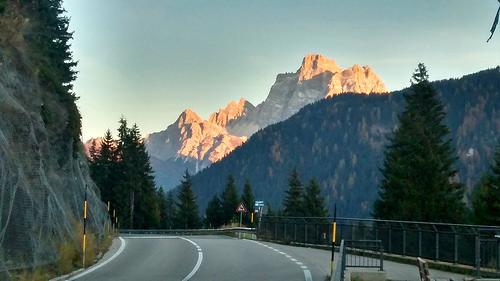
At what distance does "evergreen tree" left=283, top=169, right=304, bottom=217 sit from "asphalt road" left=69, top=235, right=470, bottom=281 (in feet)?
229

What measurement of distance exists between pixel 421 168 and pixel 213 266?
Result: 37537 mm

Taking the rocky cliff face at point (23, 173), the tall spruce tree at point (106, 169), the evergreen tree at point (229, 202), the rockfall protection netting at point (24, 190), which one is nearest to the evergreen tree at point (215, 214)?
the evergreen tree at point (229, 202)

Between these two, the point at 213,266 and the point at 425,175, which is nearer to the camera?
the point at 213,266

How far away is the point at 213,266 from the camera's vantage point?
21078 millimetres

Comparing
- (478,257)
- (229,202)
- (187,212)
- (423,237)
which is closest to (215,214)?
(229,202)

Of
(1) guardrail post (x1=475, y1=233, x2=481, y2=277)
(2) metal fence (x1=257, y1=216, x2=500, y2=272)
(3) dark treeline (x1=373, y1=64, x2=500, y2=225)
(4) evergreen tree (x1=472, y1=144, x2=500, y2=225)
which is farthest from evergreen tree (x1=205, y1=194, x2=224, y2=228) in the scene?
(1) guardrail post (x1=475, y1=233, x2=481, y2=277)

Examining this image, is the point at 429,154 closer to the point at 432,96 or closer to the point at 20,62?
the point at 432,96

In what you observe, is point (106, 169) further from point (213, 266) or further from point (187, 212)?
point (213, 266)

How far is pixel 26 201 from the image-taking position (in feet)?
52.5

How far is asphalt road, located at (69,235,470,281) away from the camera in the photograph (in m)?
18.0

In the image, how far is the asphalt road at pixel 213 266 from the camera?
17984mm

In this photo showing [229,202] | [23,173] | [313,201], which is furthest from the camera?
[229,202]

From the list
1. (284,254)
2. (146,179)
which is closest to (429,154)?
(284,254)

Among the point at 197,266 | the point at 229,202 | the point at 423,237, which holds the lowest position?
the point at 197,266
